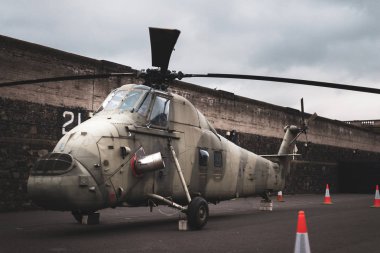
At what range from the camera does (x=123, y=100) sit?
10.0 meters

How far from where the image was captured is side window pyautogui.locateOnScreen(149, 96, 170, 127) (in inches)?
403

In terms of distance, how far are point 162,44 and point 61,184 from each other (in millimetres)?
3357

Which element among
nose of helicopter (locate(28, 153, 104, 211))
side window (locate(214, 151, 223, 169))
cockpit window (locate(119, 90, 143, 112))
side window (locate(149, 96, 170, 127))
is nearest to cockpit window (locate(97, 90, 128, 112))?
cockpit window (locate(119, 90, 143, 112))

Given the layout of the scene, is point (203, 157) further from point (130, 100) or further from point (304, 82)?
point (304, 82)

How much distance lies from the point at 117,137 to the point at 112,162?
543 millimetres

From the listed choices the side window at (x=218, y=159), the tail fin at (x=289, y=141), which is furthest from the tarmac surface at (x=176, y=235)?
the tail fin at (x=289, y=141)

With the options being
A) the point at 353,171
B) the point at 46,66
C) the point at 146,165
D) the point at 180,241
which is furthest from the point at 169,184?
the point at 353,171

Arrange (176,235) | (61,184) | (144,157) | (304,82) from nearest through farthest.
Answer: (304,82)
(61,184)
(176,235)
(144,157)

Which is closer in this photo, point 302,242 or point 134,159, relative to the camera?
point 302,242

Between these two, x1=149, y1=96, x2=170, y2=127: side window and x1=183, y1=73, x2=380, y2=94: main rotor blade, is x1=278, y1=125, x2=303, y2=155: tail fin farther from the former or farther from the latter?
x1=183, y1=73, x2=380, y2=94: main rotor blade

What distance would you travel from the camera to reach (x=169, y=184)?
34.2 ft

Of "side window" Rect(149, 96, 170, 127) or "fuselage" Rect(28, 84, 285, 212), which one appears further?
"side window" Rect(149, 96, 170, 127)

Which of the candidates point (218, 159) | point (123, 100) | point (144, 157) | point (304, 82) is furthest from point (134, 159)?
point (304, 82)

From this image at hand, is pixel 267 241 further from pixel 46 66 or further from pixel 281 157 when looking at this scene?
pixel 46 66
